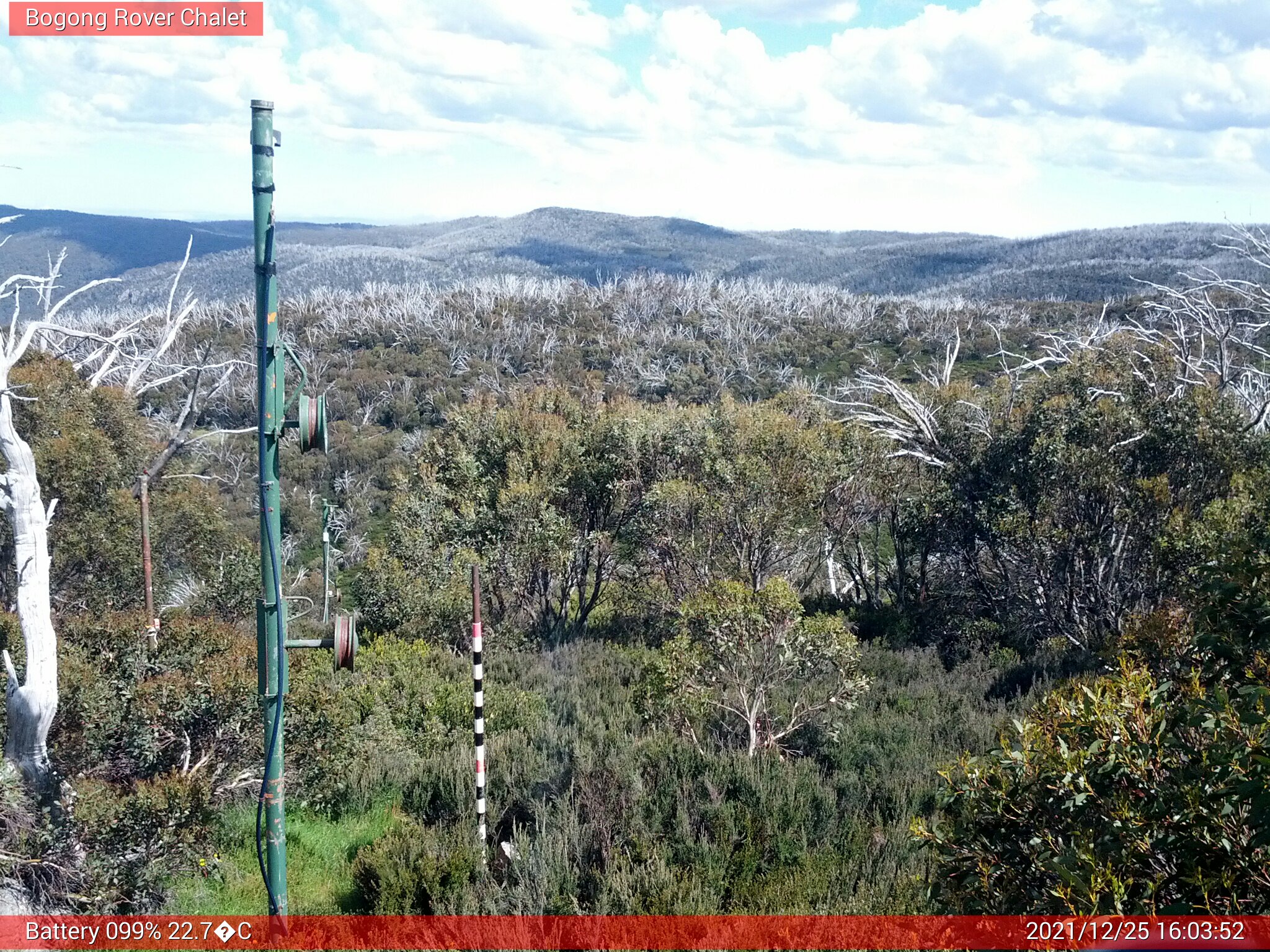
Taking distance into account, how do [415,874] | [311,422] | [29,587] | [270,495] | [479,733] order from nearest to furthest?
1. [311,422]
2. [270,495]
3. [415,874]
4. [479,733]
5. [29,587]

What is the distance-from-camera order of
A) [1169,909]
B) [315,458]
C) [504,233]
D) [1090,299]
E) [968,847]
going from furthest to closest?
[504,233]
[1090,299]
[315,458]
[968,847]
[1169,909]

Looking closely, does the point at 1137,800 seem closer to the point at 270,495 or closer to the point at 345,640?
the point at 345,640

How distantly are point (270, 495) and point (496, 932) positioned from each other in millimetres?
3110

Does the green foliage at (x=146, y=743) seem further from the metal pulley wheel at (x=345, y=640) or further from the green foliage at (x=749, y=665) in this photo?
the green foliage at (x=749, y=665)

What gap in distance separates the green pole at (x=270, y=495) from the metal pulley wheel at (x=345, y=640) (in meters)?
0.30

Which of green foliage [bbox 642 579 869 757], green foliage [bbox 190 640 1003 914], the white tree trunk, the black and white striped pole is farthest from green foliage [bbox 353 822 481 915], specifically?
green foliage [bbox 642 579 869 757]

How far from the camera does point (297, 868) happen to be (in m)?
7.99

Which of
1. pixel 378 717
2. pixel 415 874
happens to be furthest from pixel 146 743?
pixel 378 717

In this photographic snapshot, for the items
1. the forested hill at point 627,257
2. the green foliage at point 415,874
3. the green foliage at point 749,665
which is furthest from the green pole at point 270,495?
the forested hill at point 627,257

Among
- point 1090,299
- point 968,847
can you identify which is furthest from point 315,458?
point 1090,299

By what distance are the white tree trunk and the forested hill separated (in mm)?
70364

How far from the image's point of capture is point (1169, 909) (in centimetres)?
332

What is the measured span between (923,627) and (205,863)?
41.0ft

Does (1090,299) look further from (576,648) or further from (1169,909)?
(1169,909)
